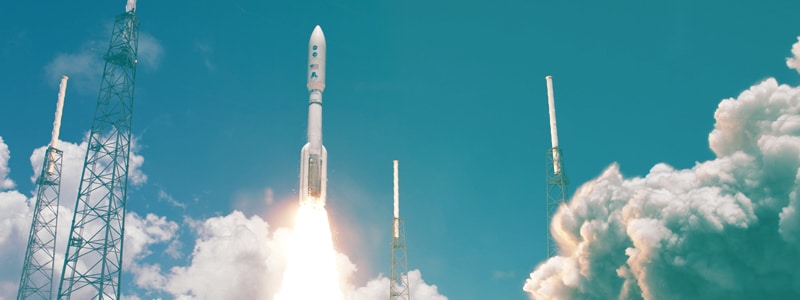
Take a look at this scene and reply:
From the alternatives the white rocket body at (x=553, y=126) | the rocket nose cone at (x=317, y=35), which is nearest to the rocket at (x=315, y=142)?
the rocket nose cone at (x=317, y=35)

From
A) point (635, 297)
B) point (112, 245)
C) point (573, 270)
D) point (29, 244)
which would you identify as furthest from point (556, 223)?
point (29, 244)

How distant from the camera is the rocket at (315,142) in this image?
6438 cm

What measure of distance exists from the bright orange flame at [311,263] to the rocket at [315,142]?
1.27m

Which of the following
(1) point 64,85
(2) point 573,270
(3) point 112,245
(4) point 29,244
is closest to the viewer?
(2) point 573,270

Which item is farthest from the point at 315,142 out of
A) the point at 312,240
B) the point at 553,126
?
the point at 553,126

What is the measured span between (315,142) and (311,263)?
1027 cm

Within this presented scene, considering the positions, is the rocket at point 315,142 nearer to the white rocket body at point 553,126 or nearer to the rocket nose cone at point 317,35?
the rocket nose cone at point 317,35

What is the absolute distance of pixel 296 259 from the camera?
213 ft

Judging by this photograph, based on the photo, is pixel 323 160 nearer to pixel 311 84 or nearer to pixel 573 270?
pixel 311 84

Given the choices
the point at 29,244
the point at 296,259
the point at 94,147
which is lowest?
the point at 296,259

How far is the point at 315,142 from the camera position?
2579 inches

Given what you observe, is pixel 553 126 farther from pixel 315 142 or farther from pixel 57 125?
pixel 57 125

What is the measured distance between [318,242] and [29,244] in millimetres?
34721

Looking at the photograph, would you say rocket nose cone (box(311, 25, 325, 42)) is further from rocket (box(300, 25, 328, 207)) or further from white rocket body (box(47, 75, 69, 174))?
white rocket body (box(47, 75, 69, 174))
